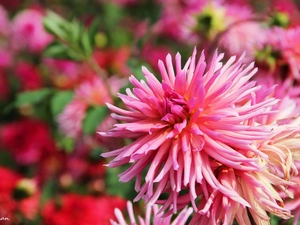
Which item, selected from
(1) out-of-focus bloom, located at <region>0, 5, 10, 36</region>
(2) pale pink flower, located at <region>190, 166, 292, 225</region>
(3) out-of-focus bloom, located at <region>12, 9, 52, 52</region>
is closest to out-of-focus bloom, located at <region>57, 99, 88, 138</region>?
(3) out-of-focus bloom, located at <region>12, 9, 52, 52</region>

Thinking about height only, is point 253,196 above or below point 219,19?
below

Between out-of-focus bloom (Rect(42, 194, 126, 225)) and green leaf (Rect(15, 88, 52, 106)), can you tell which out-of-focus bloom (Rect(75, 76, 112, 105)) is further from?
out-of-focus bloom (Rect(42, 194, 126, 225))

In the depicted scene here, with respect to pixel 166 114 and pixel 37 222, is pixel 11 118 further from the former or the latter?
pixel 166 114

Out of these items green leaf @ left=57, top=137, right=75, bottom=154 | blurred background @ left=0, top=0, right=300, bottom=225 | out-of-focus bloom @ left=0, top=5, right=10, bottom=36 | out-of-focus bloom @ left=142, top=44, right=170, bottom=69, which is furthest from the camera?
out-of-focus bloom @ left=0, top=5, right=10, bottom=36

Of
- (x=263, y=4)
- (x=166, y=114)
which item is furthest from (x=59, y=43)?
(x=263, y=4)

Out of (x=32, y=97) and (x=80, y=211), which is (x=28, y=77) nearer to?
(x=32, y=97)

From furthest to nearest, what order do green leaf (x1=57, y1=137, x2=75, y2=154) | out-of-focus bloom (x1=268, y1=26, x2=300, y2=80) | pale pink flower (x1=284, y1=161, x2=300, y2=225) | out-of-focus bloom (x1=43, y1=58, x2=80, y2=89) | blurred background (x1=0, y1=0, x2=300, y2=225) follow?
1. out-of-focus bloom (x1=43, y1=58, x2=80, y2=89)
2. green leaf (x1=57, y1=137, x2=75, y2=154)
3. blurred background (x1=0, y1=0, x2=300, y2=225)
4. out-of-focus bloom (x1=268, y1=26, x2=300, y2=80)
5. pale pink flower (x1=284, y1=161, x2=300, y2=225)

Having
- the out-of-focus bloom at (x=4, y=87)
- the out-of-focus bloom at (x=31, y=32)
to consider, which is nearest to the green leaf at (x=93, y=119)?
the out-of-focus bloom at (x=4, y=87)
